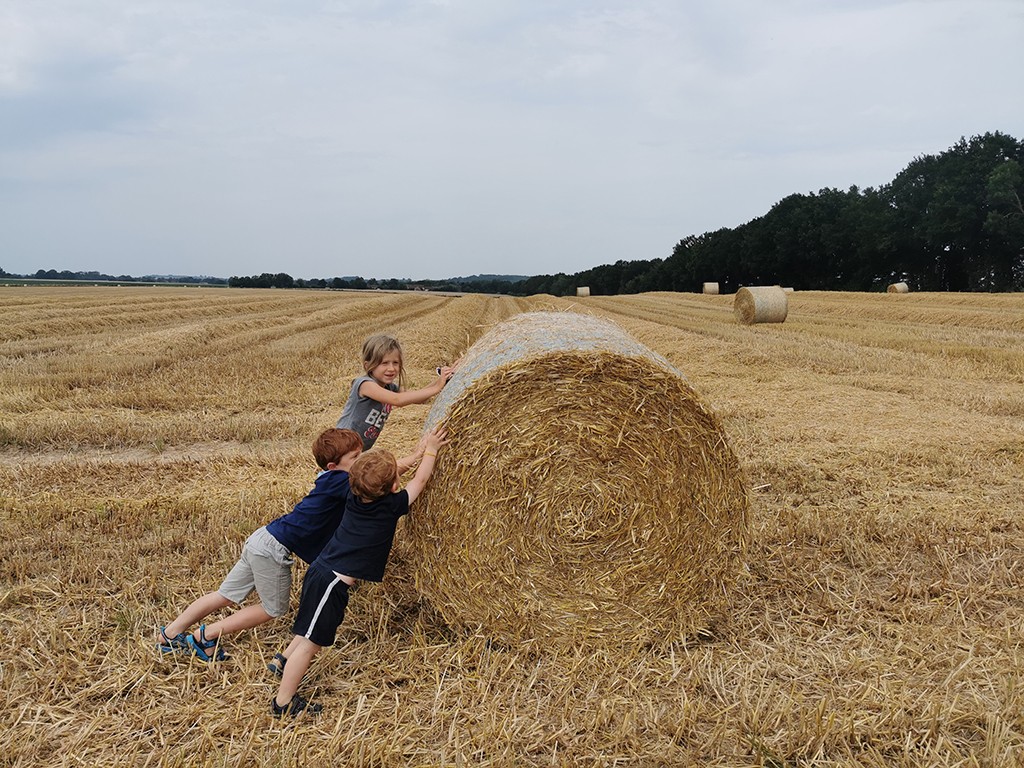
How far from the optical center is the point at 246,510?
5.12m

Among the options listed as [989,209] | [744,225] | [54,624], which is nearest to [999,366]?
[54,624]

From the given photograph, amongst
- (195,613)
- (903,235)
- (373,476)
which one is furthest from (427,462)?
(903,235)

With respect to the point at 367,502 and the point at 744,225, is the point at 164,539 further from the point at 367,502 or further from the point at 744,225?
the point at 744,225

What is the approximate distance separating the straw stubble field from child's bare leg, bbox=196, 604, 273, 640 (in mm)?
126

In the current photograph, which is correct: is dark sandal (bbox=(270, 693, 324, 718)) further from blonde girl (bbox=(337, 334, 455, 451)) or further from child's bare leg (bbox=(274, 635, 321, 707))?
blonde girl (bbox=(337, 334, 455, 451))

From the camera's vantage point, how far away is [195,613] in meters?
3.49

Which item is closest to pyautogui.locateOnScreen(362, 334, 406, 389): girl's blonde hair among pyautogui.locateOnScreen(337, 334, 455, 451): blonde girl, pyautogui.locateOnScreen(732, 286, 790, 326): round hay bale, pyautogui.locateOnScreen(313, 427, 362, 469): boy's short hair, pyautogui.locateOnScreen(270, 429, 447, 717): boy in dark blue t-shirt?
pyautogui.locateOnScreen(337, 334, 455, 451): blonde girl

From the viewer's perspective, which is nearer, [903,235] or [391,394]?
[391,394]

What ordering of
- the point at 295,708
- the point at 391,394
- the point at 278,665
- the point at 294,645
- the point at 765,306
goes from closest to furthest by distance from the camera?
the point at 295,708, the point at 294,645, the point at 278,665, the point at 391,394, the point at 765,306

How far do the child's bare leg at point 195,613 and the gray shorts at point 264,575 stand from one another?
0.05 m

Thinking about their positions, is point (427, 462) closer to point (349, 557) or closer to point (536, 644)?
point (349, 557)

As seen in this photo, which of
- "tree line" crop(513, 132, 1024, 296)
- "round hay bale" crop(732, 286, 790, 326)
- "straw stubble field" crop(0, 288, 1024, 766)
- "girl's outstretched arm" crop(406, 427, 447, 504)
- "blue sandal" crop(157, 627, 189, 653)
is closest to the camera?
"straw stubble field" crop(0, 288, 1024, 766)

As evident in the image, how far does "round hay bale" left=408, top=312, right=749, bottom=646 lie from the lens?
370 cm

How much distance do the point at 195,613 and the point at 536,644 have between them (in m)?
1.72
